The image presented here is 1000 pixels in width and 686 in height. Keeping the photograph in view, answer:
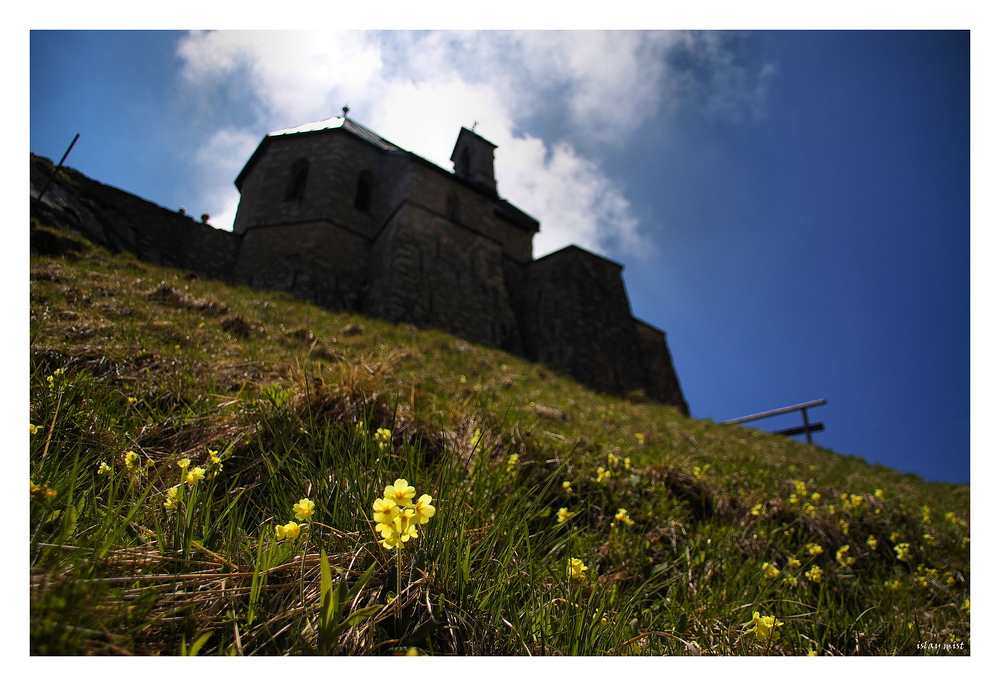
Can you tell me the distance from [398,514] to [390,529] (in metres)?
0.06

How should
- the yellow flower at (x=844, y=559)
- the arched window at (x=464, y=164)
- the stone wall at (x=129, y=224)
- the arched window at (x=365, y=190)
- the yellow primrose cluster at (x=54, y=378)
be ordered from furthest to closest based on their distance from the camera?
1. the arched window at (x=464, y=164)
2. the arched window at (x=365, y=190)
3. the stone wall at (x=129, y=224)
4. the yellow flower at (x=844, y=559)
5. the yellow primrose cluster at (x=54, y=378)

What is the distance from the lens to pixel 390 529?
3.47 ft

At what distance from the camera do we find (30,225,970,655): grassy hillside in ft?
3.42

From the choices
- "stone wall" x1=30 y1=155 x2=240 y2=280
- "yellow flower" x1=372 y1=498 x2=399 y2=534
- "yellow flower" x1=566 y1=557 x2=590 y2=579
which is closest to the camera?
"yellow flower" x1=372 y1=498 x2=399 y2=534

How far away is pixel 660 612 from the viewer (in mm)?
1929

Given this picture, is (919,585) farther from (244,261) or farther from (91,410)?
(244,261)

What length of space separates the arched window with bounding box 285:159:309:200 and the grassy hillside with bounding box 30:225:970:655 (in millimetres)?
10321

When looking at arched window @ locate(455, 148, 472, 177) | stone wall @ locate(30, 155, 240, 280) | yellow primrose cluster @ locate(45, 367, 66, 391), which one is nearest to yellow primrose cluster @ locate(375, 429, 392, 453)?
yellow primrose cluster @ locate(45, 367, 66, 391)

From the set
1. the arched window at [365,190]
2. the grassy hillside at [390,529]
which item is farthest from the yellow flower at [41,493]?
the arched window at [365,190]

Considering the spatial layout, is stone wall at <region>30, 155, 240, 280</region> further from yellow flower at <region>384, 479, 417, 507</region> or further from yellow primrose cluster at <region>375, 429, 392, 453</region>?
yellow flower at <region>384, 479, 417, 507</region>

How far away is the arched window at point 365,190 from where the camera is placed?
14594 mm

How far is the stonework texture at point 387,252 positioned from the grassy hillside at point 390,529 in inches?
290

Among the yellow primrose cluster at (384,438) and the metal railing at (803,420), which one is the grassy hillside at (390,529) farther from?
the metal railing at (803,420)

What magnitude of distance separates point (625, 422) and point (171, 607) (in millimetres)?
5286
